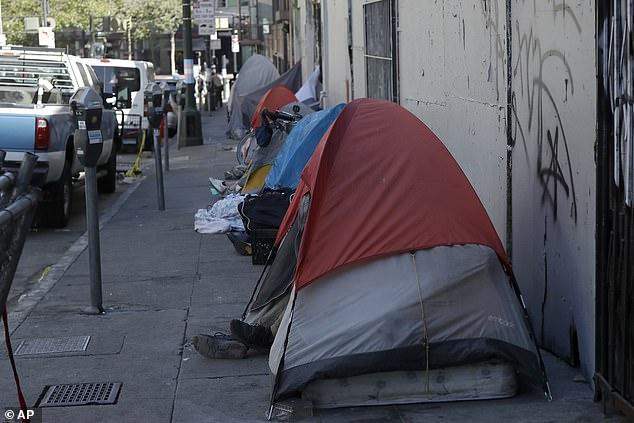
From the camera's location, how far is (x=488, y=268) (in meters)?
5.91

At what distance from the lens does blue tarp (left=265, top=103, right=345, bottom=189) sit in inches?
434

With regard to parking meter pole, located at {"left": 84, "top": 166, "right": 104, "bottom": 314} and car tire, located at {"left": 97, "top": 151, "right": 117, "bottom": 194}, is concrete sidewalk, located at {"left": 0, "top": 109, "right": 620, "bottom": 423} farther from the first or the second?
car tire, located at {"left": 97, "top": 151, "right": 117, "bottom": 194}

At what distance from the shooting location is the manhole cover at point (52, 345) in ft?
24.4

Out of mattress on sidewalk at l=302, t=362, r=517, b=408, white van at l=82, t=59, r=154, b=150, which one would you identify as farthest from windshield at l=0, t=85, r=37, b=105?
mattress on sidewalk at l=302, t=362, r=517, b=408

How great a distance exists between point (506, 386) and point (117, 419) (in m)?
2.07

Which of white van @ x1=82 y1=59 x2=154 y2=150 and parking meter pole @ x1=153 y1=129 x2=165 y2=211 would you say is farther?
white van @ x1=82 y1=59 x2=154 y2=150

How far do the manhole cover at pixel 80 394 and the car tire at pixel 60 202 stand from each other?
723 centimetres

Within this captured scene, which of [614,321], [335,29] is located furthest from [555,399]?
[335,29]

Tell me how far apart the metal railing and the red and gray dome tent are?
6.23 feet

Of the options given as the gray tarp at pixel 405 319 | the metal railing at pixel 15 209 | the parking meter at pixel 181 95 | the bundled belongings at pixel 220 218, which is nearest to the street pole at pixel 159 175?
the bundled belongings at pixel 220 218

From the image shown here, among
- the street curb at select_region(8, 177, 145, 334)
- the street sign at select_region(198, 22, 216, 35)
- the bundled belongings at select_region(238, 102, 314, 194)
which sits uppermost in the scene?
the street sign at select_region(198, 22, 216, 35)

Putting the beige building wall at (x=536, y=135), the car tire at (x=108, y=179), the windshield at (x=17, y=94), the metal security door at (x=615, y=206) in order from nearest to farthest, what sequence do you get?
1. the metal security door at (x=615, y=206)
2. the beige building wall at (x=536, y=135)
3. the windshield at (x=17, y=94)
4. the car tire at (x=108, y=179)

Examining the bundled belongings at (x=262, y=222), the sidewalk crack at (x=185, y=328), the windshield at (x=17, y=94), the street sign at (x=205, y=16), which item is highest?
the street sign at (x=205, y=16)

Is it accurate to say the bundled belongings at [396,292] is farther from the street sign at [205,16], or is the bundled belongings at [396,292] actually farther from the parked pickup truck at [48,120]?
the street sign at [205,16]
